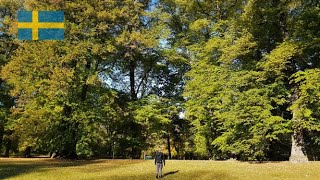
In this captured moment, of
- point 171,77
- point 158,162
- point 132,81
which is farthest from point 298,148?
point 132,81

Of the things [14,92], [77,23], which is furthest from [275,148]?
[14,92]

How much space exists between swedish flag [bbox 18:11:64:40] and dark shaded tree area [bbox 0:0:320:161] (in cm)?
78

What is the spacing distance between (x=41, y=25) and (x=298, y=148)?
2203cm

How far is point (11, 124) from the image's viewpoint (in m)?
37.0

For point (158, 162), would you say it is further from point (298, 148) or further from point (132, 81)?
point (132, 81)

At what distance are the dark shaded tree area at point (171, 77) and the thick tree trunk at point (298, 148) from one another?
2.8 inches

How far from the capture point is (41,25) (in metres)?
29.0

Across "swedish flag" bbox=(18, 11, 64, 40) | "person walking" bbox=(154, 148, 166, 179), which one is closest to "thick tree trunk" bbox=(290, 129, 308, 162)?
"person walking" bbox=(154, 148, 166, 179)

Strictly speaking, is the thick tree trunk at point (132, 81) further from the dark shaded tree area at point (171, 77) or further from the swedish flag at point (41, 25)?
the swedish flag at point (41, 25)

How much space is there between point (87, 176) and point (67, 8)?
60.4ft

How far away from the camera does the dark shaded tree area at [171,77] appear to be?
26.5m

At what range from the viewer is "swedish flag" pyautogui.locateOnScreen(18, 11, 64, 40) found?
28.9 m

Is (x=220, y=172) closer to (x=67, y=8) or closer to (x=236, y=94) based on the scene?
(x=236, y=94)

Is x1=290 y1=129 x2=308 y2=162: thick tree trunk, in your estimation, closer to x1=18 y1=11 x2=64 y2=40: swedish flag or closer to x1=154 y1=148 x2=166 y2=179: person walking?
x1=154 y1=148 x2=166 y2=179: person walking
